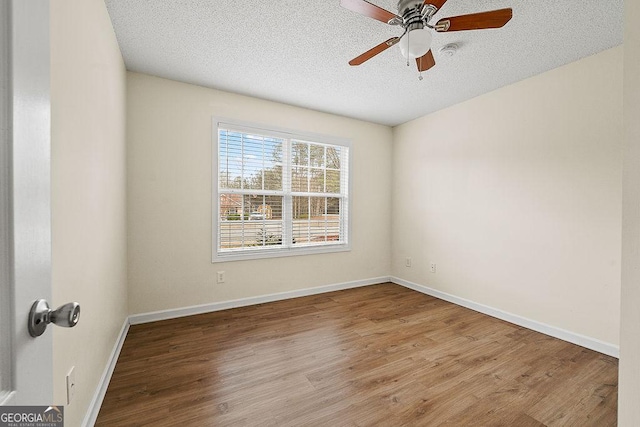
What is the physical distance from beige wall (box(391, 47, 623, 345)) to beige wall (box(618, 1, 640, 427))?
Result: 1615 millimetres

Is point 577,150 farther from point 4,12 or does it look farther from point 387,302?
point 4,12

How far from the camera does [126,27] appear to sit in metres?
2.06

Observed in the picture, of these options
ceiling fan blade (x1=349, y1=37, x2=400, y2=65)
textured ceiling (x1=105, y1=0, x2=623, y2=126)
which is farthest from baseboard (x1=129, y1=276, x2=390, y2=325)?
ceiling fan blade (x1=349, y1=37, x2=400, y2=65)

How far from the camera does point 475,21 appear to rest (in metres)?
1.55

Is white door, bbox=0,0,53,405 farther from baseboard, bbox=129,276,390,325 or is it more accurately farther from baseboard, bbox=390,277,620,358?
baseboard, bbox=390,277,620,358

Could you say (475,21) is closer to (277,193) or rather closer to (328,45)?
(328,45)

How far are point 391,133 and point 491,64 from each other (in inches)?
77.8

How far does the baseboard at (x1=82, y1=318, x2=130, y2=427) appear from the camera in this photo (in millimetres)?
1448

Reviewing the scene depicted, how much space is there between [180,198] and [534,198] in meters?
3.71

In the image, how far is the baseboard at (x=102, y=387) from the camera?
1.45 meters

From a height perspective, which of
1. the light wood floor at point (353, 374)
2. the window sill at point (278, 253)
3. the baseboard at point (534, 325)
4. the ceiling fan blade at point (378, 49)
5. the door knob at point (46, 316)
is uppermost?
the ceiling fan blade at point (378, 49)

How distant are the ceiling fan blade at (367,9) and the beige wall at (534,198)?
6.91 feet

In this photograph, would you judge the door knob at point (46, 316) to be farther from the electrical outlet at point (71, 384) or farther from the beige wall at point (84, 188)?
the electrical outlet at point (71, 384)

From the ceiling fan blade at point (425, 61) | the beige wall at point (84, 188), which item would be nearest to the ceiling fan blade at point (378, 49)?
the ceiling fan blade at point (425, 61)
